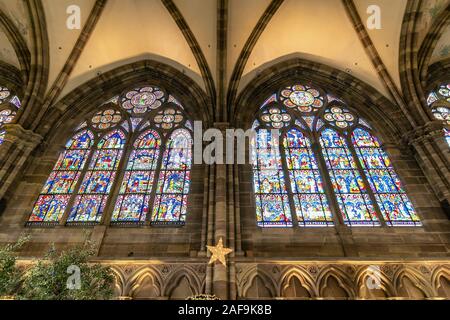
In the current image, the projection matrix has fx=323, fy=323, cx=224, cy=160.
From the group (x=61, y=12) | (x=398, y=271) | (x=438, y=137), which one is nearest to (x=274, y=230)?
(x=398, y=271)

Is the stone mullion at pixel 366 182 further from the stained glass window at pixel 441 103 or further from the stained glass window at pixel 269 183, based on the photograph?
the stained glass window at pixel 441 103

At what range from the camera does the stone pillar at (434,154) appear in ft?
27.6

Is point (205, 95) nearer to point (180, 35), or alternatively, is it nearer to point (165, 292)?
point (180, 35)

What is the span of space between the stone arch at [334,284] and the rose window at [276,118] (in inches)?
208

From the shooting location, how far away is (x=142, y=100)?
11781mm

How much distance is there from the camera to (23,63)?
11289 mm

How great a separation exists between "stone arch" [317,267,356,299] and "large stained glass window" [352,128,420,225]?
234cm

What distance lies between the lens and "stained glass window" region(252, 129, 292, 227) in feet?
27.3

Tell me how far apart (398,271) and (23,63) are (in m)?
13.0

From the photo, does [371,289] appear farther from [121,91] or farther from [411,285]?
[121,91]

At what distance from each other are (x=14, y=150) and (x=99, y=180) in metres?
2.45

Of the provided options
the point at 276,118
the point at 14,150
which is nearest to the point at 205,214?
the point at 276,118

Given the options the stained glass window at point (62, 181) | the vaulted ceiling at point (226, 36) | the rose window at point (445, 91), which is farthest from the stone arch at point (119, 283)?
the rose window at point (445, 91)
